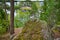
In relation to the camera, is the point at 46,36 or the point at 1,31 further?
the point at 1,31

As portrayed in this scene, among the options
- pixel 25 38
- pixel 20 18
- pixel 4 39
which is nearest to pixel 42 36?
pixel 25 38

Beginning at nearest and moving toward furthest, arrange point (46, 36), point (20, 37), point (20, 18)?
point (46, 36), point (20, 37), point (20, 18)

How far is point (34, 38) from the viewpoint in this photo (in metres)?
3.91

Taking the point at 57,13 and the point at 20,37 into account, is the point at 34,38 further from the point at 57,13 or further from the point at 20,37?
the point at 57,13

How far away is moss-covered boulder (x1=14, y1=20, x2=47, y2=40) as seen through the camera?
392 cm

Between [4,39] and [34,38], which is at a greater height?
[34,38]

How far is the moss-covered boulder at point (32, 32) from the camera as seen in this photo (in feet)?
12.8

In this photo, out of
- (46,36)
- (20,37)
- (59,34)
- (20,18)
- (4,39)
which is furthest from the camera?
(20,18)

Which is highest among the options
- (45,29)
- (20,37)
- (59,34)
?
(45,29)

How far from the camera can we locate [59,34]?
24.6ft

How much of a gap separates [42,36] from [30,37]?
31 cm

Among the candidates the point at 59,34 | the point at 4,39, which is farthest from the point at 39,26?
the point at 59,34

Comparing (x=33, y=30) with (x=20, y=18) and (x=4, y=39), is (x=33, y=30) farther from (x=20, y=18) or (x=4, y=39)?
(x=20, y=18)

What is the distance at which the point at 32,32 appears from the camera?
3.97 metres
